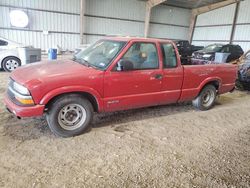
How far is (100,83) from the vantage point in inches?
141

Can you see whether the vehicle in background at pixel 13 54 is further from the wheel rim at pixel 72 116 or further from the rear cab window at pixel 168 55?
the rear cab window at pixel 168 55

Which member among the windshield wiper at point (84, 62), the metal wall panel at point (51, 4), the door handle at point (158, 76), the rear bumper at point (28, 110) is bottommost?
the rear bumper at point (28, 110)

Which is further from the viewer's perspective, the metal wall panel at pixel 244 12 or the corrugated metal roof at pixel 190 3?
the corrugated metal roof at pixel 190 3

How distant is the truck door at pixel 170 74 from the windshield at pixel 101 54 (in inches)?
38.2

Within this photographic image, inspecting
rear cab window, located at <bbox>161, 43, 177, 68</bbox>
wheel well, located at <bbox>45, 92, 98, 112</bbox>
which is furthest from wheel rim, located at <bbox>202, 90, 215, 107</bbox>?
wheel well, located at <bbox>45, 92, 98, 112</bbox>

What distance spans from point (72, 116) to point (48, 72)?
32.5 inches

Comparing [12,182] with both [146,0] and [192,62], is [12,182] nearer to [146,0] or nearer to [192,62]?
[192,62]

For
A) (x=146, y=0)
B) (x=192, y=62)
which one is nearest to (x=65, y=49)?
(x=146, y=0)

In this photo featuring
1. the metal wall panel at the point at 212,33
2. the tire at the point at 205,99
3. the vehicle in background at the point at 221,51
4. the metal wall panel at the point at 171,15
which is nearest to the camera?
the tire at the point at 205,99

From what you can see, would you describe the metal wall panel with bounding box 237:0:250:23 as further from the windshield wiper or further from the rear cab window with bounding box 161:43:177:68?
the windshield wiper

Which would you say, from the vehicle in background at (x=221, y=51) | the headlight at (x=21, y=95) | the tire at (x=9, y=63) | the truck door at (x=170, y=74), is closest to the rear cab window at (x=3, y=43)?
the tire at (x=9, y=63)

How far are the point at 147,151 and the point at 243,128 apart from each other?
241cm

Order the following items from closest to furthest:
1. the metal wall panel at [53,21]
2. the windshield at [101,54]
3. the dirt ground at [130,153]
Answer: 1. the dirt ground at [130,153]
2. the windshield at [101,54]
3. the metal wall panel at [53,21]

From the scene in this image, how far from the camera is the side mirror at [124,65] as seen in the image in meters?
3.63
